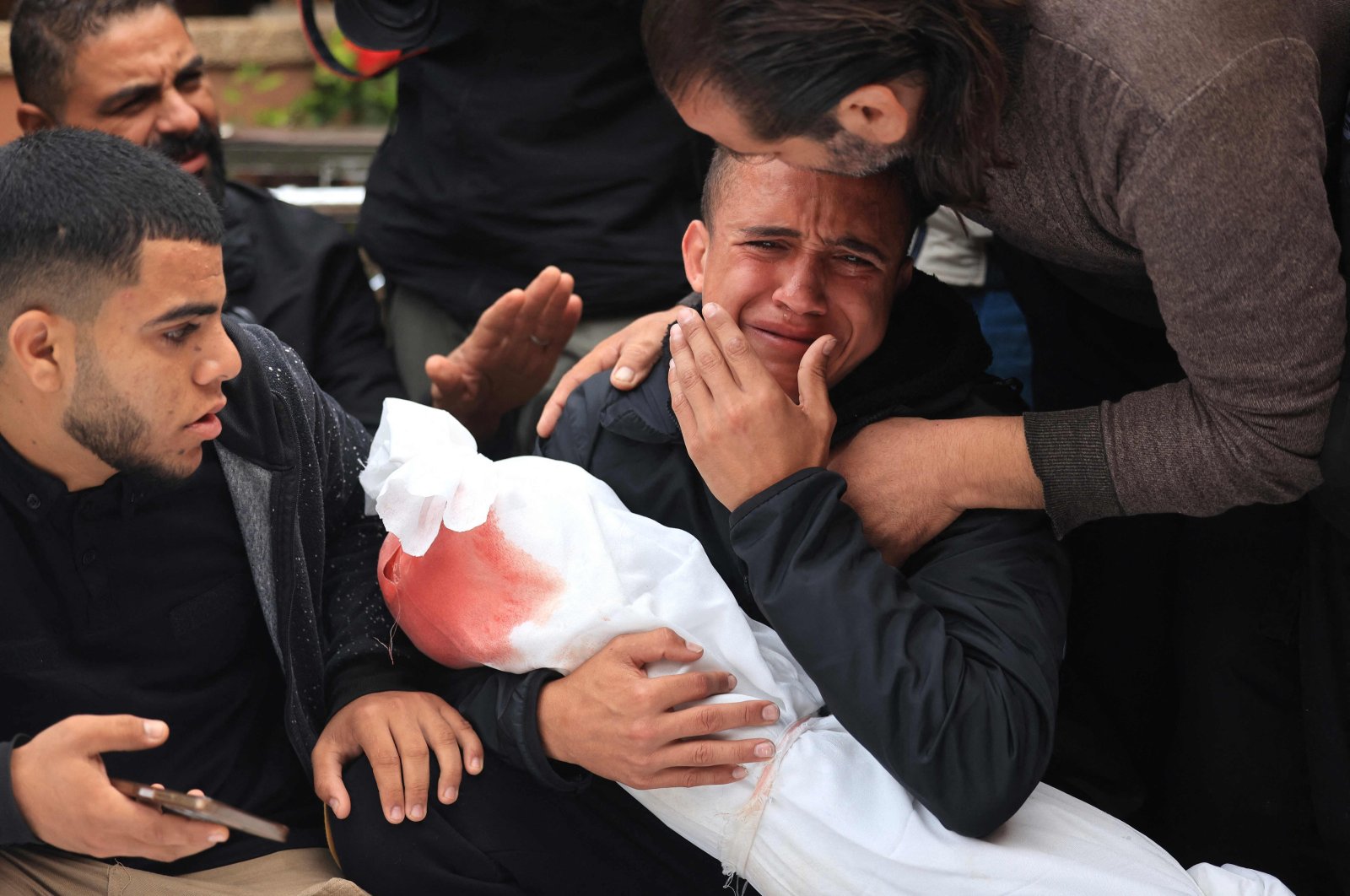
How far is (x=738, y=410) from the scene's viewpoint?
168 cm

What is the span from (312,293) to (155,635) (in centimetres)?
116

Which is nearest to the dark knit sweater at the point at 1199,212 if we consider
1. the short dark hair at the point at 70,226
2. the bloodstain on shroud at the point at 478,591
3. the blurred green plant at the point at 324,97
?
the bloodstain on shroud at the point at 478,591

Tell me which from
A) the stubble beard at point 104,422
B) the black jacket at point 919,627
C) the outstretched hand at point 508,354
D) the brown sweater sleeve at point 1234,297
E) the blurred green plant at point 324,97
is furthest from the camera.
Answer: the blurred green plant at point 324,97

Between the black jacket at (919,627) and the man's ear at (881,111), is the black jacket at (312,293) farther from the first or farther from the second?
the man's ear at (881,111)

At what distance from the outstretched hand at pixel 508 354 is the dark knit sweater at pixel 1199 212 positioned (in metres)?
0.93

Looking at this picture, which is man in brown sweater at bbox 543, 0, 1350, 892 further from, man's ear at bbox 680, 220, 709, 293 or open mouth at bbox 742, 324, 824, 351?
man's ear at bbox 680, 220, 709, 293

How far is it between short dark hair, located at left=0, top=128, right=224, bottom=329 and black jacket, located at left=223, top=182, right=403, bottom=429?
1.05 m

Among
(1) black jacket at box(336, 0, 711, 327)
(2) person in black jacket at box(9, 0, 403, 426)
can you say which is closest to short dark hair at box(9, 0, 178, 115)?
(2) person in black jacket at box(9, 0, 403, 426)

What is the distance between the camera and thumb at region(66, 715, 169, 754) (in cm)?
148

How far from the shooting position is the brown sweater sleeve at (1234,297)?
57.0 inches

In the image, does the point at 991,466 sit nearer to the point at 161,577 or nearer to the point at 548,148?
the point at 161,577

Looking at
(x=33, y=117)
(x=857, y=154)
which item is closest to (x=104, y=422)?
(x=857, y=154)

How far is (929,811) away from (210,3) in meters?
4.57

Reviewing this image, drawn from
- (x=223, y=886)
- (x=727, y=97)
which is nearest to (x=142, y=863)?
(x=223, y=886)
